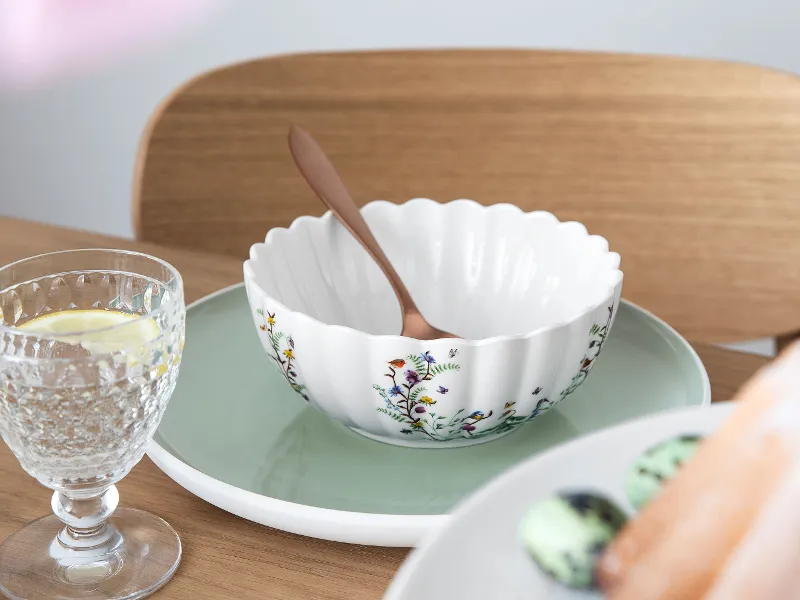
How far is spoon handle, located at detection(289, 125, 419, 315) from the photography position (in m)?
0.54

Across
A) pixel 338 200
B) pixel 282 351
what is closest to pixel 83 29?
pixel 338 200

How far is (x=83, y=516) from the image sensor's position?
0.36 metres

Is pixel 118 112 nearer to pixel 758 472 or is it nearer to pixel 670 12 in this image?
pixel 670 12

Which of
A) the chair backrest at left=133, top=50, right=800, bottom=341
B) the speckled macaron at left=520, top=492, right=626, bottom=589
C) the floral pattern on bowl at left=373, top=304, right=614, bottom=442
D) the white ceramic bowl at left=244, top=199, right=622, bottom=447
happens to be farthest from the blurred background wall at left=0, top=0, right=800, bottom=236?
the speckled macaron at left=520, top=492, right=626, bottom=589

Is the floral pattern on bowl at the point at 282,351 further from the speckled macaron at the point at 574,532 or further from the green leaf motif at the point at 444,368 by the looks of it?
the speckled macaron at the point at 574,532

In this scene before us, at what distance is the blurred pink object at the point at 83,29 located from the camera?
1516 mm

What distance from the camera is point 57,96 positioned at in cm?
163

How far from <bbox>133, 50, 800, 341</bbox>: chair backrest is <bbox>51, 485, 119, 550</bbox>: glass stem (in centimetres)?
56

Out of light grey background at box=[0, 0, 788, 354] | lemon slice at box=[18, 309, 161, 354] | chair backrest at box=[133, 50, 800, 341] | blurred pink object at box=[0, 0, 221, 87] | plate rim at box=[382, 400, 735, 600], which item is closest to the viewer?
plate rim at box=[382, 400, 735, 600]

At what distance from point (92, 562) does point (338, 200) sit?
0.26 metres

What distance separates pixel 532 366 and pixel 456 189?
524mm

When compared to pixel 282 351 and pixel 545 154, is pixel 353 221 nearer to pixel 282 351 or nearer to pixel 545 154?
pixel 282 351

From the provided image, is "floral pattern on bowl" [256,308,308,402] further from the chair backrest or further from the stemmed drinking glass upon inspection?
the chair backrest

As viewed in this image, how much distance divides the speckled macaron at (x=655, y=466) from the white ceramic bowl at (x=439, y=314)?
0.19 metres
